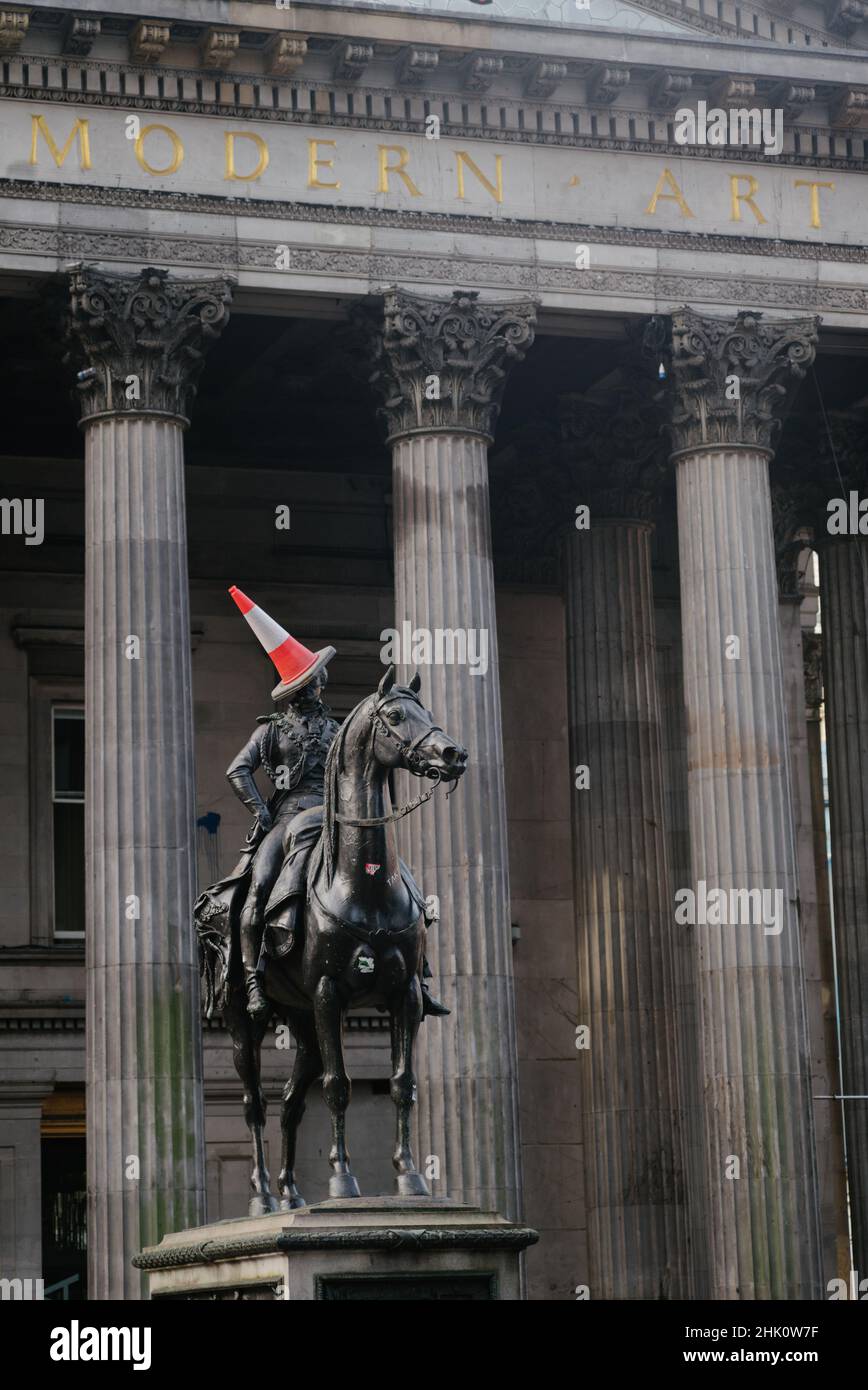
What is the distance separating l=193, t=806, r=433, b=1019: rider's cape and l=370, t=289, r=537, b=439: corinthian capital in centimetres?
1257

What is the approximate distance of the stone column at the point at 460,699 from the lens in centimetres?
3400

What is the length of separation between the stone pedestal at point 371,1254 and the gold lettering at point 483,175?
17.8 m

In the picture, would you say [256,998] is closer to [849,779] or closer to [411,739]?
[411,739]

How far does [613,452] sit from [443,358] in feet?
23.0

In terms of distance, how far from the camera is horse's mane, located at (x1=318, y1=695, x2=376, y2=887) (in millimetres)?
22781

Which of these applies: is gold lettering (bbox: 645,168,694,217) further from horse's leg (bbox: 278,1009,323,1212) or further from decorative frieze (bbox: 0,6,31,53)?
horse's leg (bbox: 278,1009,323,1212)

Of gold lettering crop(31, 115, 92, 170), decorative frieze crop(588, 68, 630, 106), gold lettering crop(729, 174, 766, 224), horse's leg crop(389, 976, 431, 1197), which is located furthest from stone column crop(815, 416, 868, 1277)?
horse's leg crop(389, 976, 431, 1197)

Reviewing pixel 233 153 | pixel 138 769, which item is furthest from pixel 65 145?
pixel 138 769

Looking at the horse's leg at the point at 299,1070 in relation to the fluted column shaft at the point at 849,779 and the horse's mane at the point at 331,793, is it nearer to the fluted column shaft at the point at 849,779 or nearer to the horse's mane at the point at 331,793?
the horse's mane at the point at 331,793

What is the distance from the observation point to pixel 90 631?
34.4 meters

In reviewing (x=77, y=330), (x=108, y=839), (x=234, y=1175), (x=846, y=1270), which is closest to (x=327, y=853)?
(x=108, y=839)

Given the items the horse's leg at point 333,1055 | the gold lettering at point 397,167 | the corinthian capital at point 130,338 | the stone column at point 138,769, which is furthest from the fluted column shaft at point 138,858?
the horse's leg at point 333,1055

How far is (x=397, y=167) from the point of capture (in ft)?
119
